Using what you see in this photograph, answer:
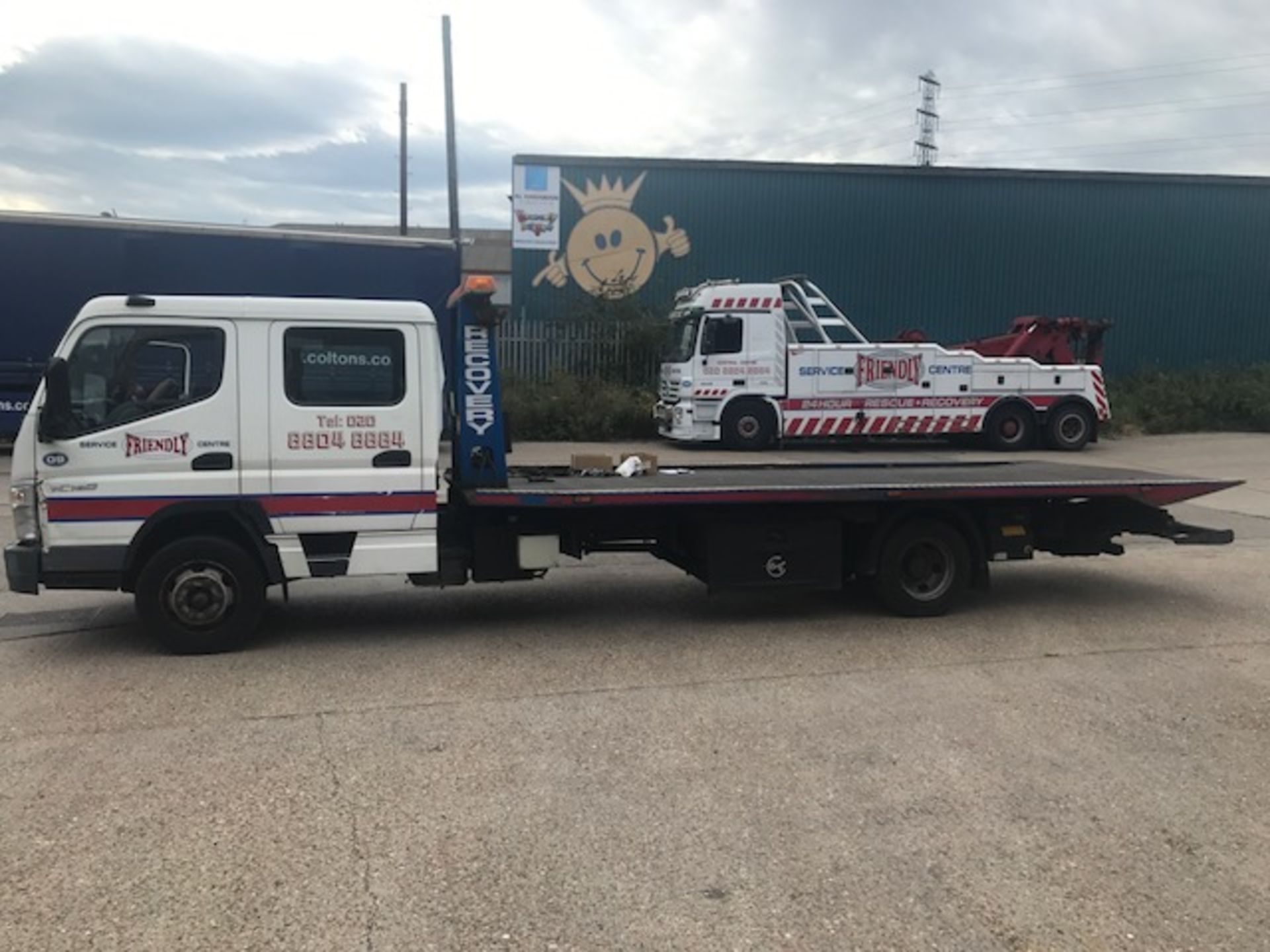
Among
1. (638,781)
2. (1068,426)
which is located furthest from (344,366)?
(1068,426)

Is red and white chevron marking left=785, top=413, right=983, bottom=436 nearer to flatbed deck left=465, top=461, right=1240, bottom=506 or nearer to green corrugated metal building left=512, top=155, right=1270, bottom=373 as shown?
green corrugated metal building left=512, top=155, right=1270, bottom=373

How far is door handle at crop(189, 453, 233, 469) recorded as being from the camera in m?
6.20

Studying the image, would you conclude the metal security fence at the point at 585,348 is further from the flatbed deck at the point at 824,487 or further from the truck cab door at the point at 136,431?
the truck cab door at the point at 136,431

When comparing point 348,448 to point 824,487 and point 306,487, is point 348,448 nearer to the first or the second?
point 306,487

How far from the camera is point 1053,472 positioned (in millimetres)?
8477

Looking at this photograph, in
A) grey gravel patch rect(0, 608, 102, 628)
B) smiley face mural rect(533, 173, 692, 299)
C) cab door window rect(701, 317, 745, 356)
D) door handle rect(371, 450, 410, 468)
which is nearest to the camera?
door handle rect(371, 450, 410, 468)

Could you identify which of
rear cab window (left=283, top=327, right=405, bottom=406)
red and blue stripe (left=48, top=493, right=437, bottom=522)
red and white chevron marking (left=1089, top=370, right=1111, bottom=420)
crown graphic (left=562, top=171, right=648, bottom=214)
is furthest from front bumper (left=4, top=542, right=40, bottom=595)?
crown graphic (left=562, top=171, right=648, bottom=214)

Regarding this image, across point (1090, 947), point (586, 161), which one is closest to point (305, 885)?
point (1090, 947)

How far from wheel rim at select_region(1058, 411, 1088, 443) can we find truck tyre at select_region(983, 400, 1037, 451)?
585 mm

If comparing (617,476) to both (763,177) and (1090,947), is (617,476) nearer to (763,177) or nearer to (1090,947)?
(1090,947)

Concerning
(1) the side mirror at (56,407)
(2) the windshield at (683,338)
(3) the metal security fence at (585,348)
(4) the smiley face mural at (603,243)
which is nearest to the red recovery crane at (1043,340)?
(2) the windshield at (683,338)

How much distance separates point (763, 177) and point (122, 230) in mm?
16568

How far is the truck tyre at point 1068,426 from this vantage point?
20.7 metres

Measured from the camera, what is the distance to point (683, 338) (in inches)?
792
